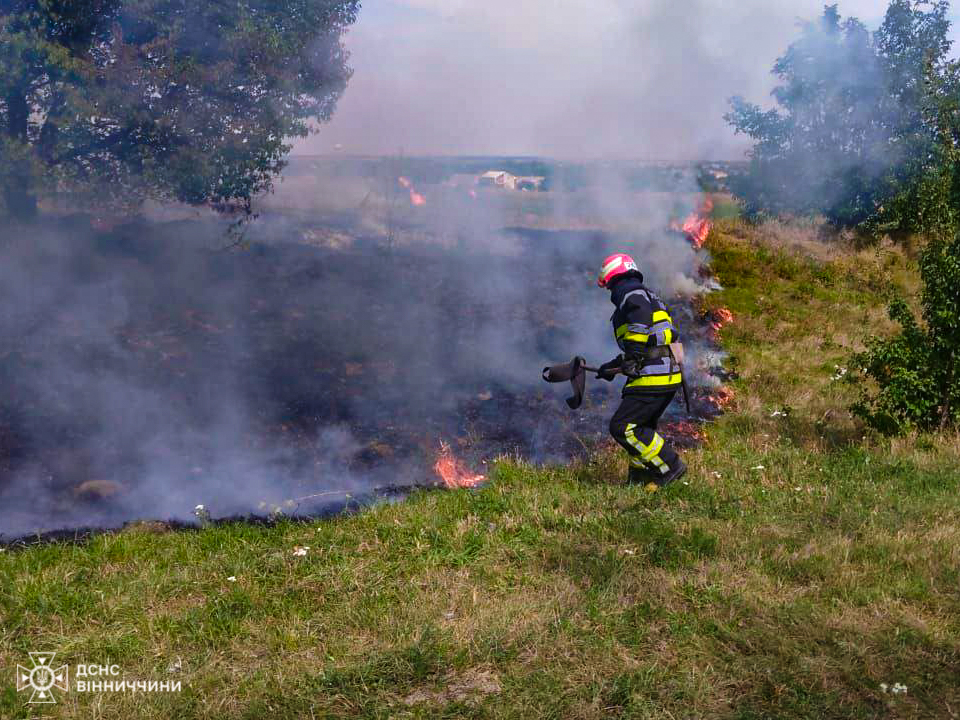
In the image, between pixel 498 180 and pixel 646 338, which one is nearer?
pixel 646 338

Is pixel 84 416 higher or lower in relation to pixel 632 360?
lower

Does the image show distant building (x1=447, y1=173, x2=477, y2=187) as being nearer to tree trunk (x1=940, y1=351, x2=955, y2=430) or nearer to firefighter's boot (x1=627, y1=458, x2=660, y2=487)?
tree trunk (x1=940, y1=351, x2=955, y2=430)

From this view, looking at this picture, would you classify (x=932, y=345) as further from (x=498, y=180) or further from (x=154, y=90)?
(x=498, y=180)

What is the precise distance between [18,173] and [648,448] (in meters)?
7.88

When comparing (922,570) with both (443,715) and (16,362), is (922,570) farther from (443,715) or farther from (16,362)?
(16,362)

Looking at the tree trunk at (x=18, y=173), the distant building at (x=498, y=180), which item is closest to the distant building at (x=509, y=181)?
the distant building at (x=498, y=180)

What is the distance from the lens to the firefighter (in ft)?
19.9

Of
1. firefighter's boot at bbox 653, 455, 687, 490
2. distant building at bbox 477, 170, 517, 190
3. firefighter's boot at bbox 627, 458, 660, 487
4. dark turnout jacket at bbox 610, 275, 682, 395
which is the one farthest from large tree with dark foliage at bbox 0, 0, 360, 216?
firefighter's boot at bbox 653, 455, 687, 490

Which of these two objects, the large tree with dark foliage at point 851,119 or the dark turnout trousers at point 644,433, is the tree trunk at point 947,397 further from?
the large tree with dark foliage at point 851,119

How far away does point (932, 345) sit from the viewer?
7.21 m

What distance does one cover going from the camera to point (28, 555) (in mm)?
5039

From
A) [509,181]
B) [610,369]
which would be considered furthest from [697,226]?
[610,369]

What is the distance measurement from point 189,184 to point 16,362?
131 inches

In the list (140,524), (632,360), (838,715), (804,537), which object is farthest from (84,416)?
(838,715)
